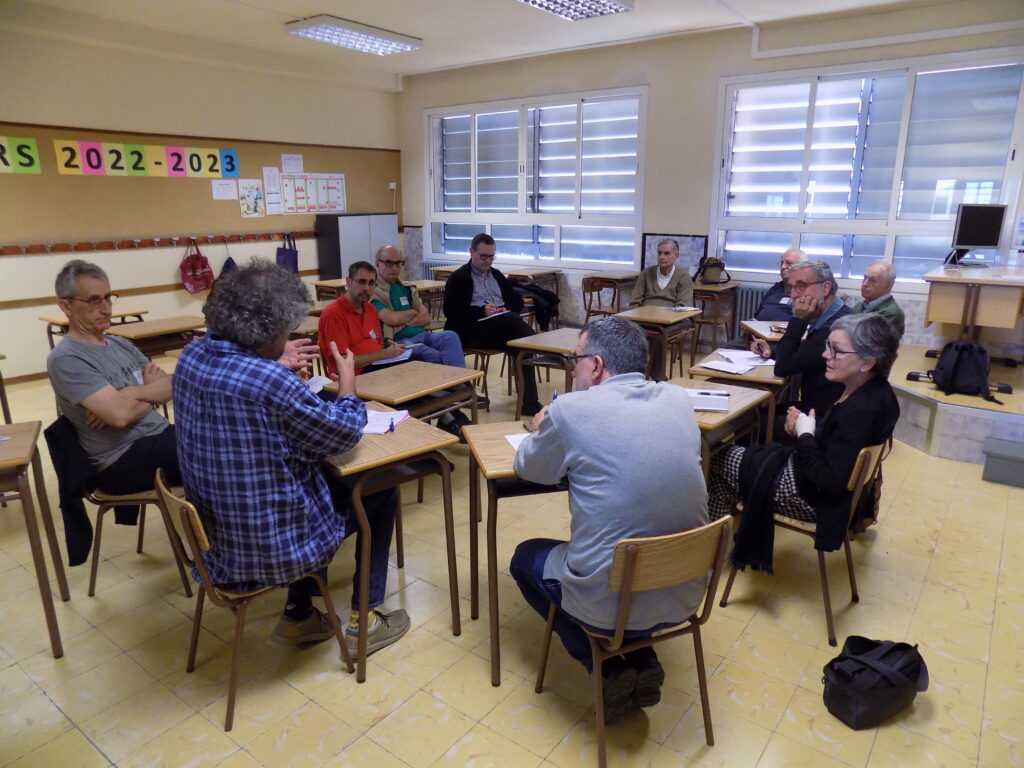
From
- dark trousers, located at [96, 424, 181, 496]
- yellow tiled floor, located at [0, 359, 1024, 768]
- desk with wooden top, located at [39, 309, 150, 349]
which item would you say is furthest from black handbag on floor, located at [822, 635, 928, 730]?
desk with wooden top, located at [39, 309, 150, 349]

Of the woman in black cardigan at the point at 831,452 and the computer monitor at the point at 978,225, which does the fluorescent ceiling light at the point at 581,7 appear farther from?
the woman in black cardigan at the point at 831,452

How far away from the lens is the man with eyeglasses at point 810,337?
3.03 metres

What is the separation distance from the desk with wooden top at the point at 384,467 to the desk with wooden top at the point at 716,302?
174 inches

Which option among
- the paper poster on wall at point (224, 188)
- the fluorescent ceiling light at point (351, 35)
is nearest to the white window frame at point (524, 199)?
the fluorescent ceiling light at point (351, 35)

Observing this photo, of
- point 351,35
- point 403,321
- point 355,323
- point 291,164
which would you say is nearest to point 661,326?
point 403,321

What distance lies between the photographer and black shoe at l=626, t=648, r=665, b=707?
183 cm

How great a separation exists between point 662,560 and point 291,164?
287 inches

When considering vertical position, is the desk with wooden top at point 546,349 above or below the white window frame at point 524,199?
below

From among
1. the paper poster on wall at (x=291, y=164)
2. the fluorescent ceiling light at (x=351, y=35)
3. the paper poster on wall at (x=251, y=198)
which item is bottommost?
the paper poster on wall at (x=251, y=198)

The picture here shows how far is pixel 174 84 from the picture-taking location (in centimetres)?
644

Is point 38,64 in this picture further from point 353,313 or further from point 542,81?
point 542,81

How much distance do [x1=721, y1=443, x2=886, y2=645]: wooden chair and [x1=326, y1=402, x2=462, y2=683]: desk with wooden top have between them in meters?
1.17

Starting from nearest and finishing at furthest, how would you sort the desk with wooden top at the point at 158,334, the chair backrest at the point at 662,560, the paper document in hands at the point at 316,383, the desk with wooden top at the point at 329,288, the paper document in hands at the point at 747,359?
the chair backrest at the point at 662,560 → the paper document in hands at the point at 316,383 → the paper document in hands at the point at 747,359 → the desk with wooden top at the point at 158,334 → the desk with wooden top at the point at 329,288

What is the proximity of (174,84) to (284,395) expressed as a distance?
A: 20.2ft
